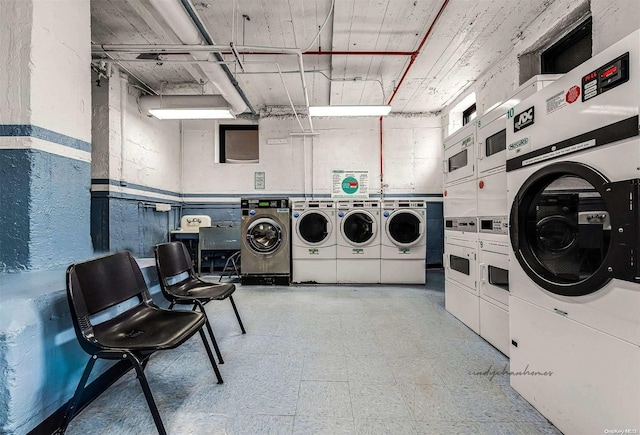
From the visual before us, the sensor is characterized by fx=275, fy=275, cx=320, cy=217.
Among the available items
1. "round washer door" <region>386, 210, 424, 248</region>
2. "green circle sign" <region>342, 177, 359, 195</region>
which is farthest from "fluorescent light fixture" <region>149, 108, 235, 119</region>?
"round washer door" <region>386, 210, 424, 248</region>

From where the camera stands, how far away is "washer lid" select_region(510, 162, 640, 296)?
3.24ft

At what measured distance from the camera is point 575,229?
4.35 ft

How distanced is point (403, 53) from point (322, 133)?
2.23m

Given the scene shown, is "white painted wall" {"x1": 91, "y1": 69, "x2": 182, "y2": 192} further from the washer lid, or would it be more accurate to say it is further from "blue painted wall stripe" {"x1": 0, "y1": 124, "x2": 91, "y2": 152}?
the washer lid

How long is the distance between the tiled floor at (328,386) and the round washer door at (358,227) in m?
1.62

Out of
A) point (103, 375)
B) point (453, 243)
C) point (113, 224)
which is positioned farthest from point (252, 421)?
point (113, 224)

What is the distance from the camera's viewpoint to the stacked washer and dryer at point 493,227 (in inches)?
77.9

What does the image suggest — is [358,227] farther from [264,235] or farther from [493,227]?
[493,227]

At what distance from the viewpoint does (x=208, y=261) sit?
5102 mm

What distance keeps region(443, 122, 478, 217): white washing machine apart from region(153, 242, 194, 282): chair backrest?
2.51m

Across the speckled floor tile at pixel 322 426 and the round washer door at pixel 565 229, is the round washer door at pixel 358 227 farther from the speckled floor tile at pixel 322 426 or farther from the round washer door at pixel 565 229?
the speckled floor tile at pixel 322 426

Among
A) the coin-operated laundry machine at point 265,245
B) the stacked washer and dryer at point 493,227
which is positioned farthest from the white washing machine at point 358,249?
the stacked washer and dryer at point 493,227

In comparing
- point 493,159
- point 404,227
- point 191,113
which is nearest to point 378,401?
point 493,159

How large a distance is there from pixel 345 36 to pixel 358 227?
2.50m
